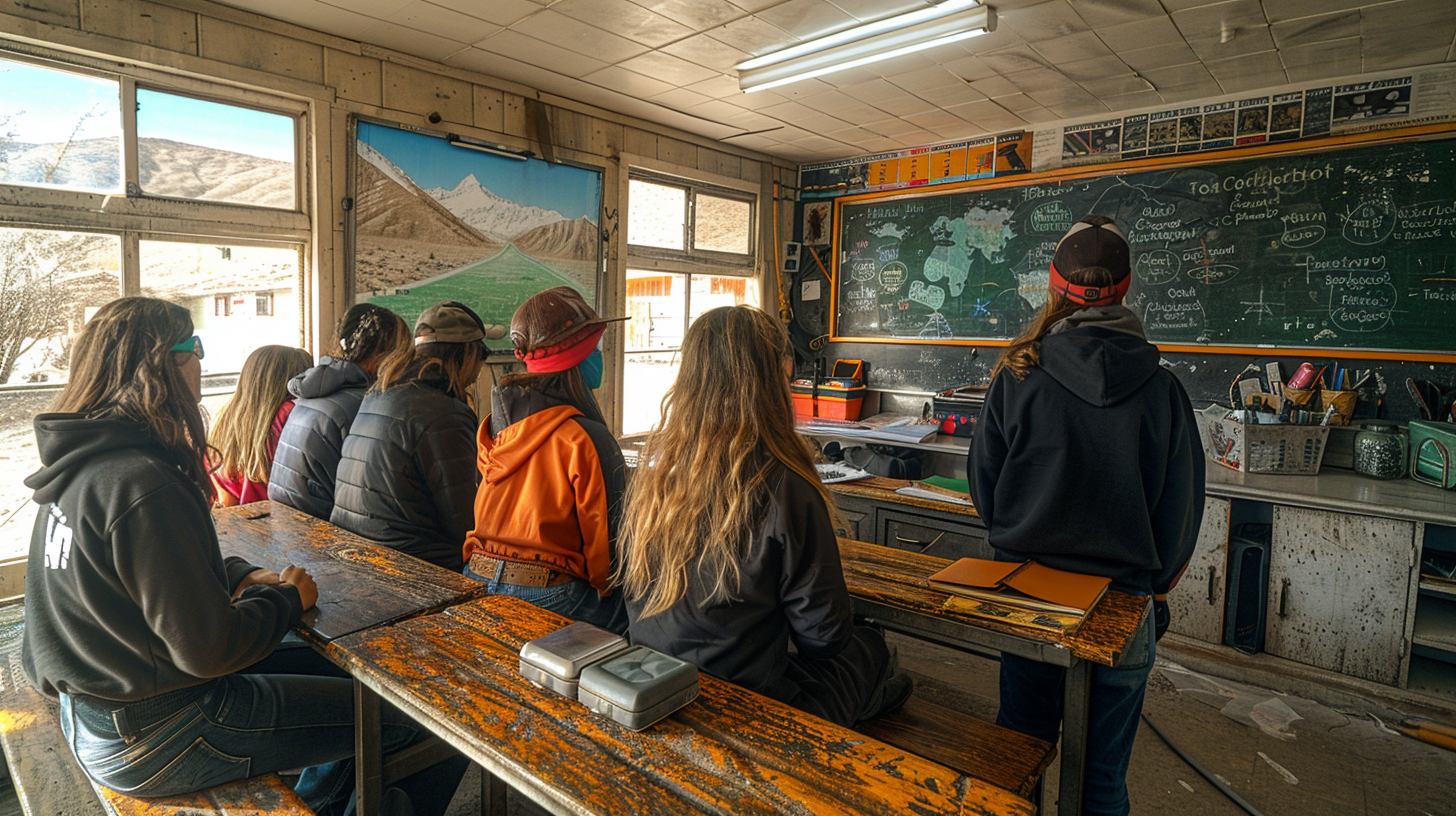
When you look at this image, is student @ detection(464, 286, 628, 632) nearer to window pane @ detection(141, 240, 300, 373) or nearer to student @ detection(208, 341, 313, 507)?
student @ detection(208, 341, 313, 507)

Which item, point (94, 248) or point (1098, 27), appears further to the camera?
point (1098, 27)

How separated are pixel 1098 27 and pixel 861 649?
2.98m

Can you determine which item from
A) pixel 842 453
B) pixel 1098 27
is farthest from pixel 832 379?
pixel 1098 27

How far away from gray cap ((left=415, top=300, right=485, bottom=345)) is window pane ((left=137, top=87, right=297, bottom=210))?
70.9 inches

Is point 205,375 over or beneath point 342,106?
beneath

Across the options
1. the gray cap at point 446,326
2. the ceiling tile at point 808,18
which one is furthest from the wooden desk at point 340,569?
the ceiling tile at point 808,18

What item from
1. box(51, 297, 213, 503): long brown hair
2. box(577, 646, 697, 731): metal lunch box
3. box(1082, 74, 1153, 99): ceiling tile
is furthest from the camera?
box(1082, 74, 1153, 99): ceiling tile

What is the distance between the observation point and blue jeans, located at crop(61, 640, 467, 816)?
1310mm

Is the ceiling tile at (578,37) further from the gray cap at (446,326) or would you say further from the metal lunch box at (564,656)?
the metal lunch box at (564,656)

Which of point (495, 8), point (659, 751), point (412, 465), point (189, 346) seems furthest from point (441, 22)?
point (659, 751)

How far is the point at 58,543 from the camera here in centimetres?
123

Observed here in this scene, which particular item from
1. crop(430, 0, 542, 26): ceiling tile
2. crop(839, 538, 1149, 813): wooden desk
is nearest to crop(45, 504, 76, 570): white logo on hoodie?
crop(839, 538, 1149, 813): wooden desk

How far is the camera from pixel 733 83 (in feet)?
13.4

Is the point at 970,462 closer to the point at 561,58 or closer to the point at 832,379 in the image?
the point at 561,58
